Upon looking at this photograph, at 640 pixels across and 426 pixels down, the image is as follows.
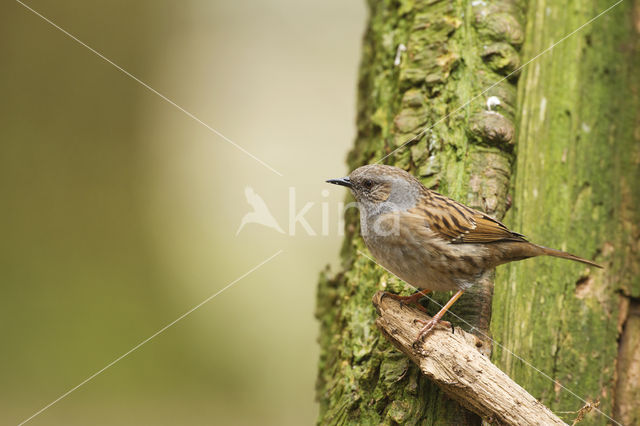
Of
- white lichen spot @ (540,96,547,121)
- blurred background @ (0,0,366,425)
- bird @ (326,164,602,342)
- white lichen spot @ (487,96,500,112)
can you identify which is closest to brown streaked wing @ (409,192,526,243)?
bird @ (326,164,602,342)

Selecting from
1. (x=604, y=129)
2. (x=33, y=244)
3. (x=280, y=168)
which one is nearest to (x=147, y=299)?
(x=33, y=244)

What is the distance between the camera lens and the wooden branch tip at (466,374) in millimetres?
2201

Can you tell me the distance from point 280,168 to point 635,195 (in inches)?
217

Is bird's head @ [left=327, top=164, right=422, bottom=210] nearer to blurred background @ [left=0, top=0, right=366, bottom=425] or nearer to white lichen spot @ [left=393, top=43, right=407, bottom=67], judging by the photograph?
white lichen spot @ [left=393, top=43, right=407, bottom=67]

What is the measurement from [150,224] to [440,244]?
6028 mm

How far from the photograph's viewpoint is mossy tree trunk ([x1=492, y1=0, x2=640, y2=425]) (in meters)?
3.14

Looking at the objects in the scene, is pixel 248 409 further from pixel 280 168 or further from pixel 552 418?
pixel 552 418

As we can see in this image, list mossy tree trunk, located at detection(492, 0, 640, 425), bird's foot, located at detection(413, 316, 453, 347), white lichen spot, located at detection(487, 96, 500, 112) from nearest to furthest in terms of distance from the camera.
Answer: bird's foot, located at detection(413, 316, 453, 347)
mossy tree trunk, located at detection(492, 0, 640, 425)
white lichen spot, located at detection(487, 96, 500, 112)

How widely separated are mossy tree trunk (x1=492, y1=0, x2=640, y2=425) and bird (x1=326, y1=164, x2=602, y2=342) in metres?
0.31

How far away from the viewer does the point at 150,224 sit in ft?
25.8

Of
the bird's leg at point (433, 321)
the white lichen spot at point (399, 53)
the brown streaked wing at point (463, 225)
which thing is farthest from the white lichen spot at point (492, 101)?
the bird's leg at point (433, 321)

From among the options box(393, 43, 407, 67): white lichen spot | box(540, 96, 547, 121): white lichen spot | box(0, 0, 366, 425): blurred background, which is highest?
box(393, 43, 407, 67): white lichen spot

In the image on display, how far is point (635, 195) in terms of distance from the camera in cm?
378

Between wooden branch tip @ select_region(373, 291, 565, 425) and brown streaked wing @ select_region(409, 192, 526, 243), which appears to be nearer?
wooden branch tip @ select_region(373, 291, 565, 425)
